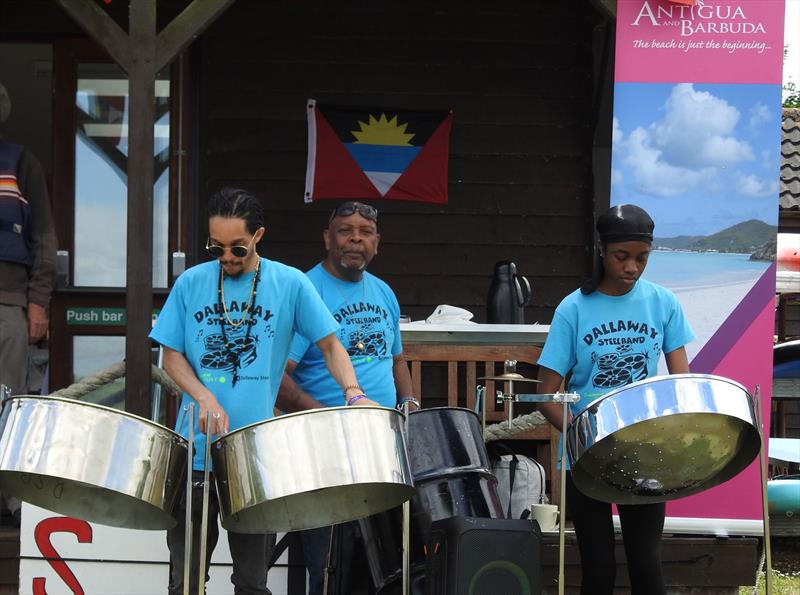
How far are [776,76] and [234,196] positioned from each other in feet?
6.62

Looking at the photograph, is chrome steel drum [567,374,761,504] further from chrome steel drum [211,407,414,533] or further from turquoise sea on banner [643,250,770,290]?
turquoise sea on banner [643,250,770,290]

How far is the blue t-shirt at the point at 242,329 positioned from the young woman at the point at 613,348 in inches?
21.9

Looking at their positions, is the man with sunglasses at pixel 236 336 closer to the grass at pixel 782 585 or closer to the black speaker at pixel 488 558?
the black speaker at pixel 488 558

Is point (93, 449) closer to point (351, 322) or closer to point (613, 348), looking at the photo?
point (351, 322)

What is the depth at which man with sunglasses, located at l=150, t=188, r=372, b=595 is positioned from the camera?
261cm

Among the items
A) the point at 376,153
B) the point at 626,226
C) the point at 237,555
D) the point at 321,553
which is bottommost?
the point at 321,553

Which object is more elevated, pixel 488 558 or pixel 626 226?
pixel 626 226

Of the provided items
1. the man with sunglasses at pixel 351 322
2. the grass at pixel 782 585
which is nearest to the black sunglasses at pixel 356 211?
the man with sunglasses at pixel 351 322

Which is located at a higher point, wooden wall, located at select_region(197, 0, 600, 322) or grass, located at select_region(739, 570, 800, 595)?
wooden wall, located at select_region(197, 0, 600, 322)

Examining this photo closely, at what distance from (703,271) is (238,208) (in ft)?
5.96

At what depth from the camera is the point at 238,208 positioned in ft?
8.54

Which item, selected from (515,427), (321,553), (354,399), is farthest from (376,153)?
(354,399)

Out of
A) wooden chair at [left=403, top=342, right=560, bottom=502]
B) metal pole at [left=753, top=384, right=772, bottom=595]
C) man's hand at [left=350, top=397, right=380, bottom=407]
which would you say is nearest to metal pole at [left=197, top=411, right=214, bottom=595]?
man's hand at [left=350, top=397, right=380, bottom=407]

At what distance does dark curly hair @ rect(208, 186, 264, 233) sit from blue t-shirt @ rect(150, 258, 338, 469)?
0.41ft
